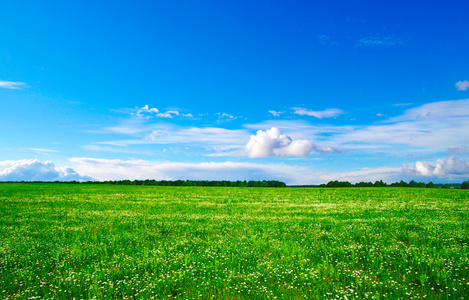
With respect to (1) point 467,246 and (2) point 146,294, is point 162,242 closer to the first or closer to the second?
(2) point 146,294

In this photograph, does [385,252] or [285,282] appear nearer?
[285,282]

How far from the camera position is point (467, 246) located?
10.2m

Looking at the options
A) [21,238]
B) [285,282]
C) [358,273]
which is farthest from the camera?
[21,238]

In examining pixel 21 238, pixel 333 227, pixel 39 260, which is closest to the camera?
pixel 39 260

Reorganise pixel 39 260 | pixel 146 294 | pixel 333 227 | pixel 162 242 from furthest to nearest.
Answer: pixel 333 227 → pixel 162 242 → pixel 39 260 → pixel 146 294

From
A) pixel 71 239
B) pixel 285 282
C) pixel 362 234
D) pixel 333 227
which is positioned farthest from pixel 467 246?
pixel 71 239

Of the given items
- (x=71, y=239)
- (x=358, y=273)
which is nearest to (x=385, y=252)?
(x=358, y=273)

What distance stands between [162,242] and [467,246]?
11.6 meters

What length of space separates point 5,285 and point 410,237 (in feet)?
46.0

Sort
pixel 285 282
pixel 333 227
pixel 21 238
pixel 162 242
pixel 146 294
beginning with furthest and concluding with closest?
pixel 333 227 < pixel 21 238 < pixel 162 242 < pixel 285 282 < pixel 146 294

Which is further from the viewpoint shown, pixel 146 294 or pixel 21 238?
pixel 21 238

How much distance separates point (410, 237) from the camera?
1148cm

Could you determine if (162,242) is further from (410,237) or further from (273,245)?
(410,237)

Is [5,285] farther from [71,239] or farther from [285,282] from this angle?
[285,282]
